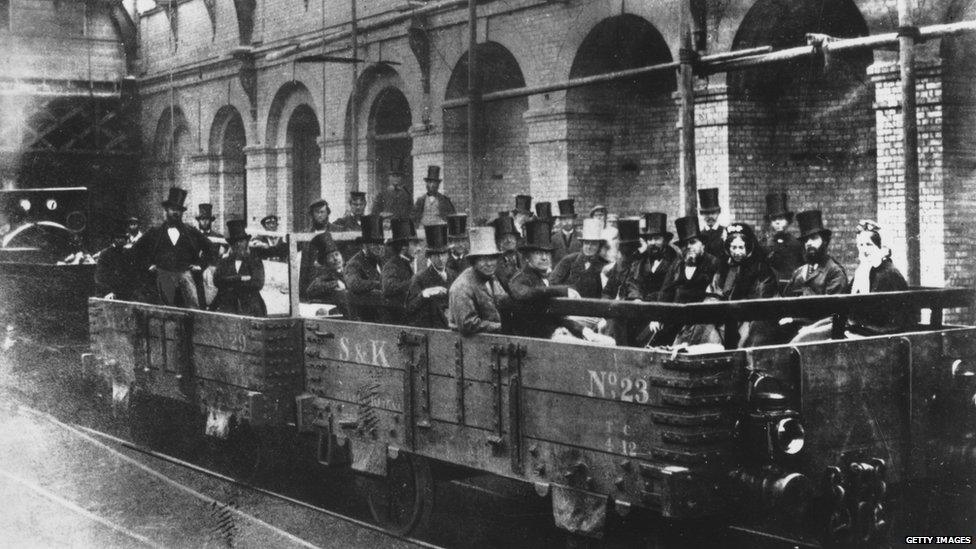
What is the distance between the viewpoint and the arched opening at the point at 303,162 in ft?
82.5

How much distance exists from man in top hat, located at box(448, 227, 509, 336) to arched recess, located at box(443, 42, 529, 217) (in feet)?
Answer: 38.6

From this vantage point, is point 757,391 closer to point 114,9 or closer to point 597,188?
point 597,188

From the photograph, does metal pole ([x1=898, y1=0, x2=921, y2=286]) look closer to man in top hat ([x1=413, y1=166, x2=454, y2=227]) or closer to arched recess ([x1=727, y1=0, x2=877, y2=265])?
arched recess ([x1=727, y1=0, x2=877, y2=265])

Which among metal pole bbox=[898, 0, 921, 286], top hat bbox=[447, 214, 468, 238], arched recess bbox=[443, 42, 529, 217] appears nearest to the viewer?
top hat bbox=[447, 214, 468, 238]

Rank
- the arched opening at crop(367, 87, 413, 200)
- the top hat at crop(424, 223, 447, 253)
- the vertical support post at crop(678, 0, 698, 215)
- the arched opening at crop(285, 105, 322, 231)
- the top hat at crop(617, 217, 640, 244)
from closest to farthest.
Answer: the top hat at crop(424, 223, 447, 253) < the top hat at crop(617, 217, 640, 244) < the vertical support post at crop(678, 0, 698, 215) < the arched opening at crop(367, 87, 413, 200) < the arched opening at crop(285, 105, 322, 231)

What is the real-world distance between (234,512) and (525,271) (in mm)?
2646

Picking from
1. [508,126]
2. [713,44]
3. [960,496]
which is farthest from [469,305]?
[508,126]

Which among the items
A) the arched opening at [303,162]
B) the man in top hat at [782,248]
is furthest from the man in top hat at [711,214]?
the arched opening at [303,162]

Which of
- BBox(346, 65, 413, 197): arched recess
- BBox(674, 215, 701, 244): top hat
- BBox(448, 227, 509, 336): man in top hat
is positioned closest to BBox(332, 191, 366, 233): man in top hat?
BBox(674, 215, 701, 244): top hat

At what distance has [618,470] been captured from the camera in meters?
5.21

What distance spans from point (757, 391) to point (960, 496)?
1.85m

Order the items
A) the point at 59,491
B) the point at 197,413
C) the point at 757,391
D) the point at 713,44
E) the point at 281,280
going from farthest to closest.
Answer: the point at 713,44, the point at 281,280, the point at 197,413, the point at 59,491, the point at 757,391

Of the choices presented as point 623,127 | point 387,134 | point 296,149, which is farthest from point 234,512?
point 296,149

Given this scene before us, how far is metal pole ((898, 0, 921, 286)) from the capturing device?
1055 cm
